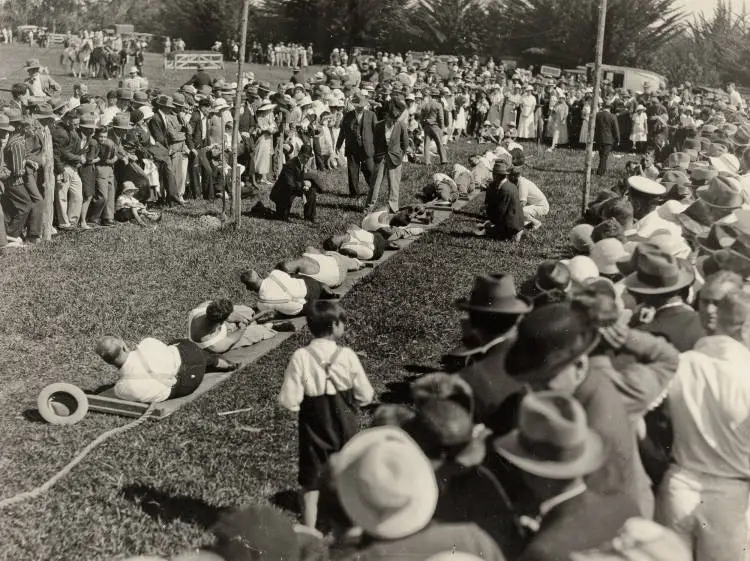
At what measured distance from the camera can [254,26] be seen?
54688 mm

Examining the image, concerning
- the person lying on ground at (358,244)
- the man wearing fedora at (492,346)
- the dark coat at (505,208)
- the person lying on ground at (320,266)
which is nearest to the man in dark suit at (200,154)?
the person lying on ground at (358,244)

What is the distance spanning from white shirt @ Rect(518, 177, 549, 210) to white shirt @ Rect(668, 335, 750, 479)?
1120 cm

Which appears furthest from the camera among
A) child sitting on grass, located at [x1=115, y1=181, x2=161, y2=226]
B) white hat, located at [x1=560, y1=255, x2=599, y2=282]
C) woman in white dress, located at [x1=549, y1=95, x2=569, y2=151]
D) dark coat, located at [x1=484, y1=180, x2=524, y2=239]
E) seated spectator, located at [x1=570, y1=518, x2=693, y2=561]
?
woman in white dress, located at [x1=549, y1=95, x2=569, y2=151]

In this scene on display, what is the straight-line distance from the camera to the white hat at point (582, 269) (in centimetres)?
755

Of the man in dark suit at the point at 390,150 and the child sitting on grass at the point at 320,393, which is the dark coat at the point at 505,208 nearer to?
the man in dark suit at the point at 390,150

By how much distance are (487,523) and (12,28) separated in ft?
164

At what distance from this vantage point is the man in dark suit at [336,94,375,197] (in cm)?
1762

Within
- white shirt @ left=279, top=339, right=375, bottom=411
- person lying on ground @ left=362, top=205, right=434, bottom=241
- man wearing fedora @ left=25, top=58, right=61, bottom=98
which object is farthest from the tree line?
white shirt @ left=279, top=339, right=375, bottom=411

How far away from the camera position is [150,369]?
7957 mm

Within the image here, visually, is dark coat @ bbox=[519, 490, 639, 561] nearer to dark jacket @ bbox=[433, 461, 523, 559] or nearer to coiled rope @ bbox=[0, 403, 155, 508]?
dark jacket @ bbox=[433, 461, 523, 559]

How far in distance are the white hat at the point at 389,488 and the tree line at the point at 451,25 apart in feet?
148

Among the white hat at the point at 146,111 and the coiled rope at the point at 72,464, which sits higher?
the white hat at the point at 146,111

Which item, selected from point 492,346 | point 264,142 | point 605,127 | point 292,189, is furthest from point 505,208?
point 492,346

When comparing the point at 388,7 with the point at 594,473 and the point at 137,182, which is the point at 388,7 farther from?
the point at 594,473
